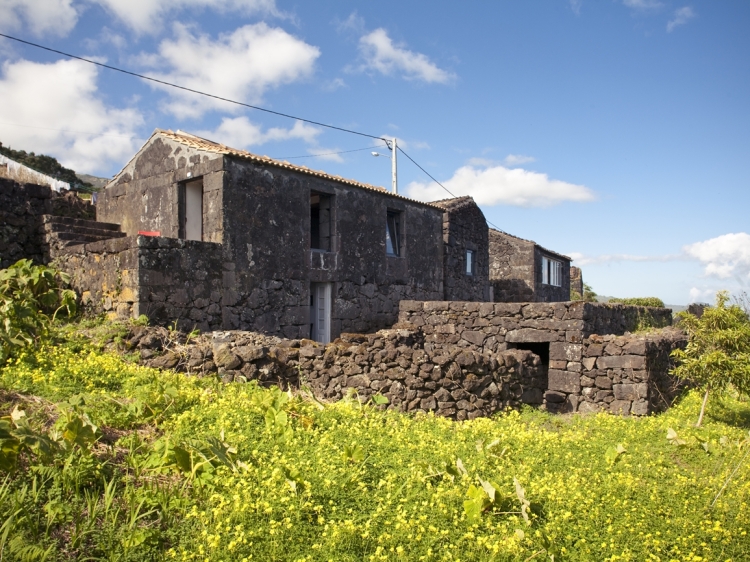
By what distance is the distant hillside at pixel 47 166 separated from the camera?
26984 mm

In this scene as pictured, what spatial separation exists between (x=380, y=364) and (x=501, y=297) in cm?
1657

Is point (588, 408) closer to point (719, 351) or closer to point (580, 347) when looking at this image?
point (580, 347)

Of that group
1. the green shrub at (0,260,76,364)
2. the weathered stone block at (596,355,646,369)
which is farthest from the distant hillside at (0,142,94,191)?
the weathered stone block at (596,355,646,369)

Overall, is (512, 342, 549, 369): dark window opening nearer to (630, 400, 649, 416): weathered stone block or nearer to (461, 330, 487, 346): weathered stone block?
(461, 330, 487, 346): weathered stone block

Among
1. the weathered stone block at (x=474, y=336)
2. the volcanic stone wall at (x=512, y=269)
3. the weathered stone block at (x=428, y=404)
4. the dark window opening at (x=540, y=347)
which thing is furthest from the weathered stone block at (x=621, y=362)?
A: the volcanic stone wall at (x=512, y=269)

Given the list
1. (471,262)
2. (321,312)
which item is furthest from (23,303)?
(471,262)

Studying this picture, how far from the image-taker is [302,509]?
4.05 metres

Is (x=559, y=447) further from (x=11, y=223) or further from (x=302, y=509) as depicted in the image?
(x=11, y=223)

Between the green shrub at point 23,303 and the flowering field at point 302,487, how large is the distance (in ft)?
1.50

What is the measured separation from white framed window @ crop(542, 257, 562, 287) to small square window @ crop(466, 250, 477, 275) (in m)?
6.56

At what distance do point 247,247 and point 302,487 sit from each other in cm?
846

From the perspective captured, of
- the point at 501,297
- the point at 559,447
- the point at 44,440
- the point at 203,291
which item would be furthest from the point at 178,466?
the point at 501,297

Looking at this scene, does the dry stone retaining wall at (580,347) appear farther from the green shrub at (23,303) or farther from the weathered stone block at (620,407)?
the green shrub at (23,303)

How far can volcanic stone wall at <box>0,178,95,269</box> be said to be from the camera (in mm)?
12203
